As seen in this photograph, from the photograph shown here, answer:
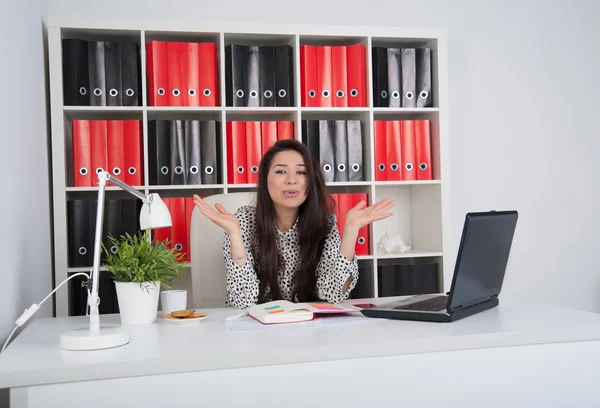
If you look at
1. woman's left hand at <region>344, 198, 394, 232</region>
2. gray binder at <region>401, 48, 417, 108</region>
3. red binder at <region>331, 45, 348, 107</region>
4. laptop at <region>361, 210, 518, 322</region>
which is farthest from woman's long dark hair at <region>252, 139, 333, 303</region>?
gray binder at <region>401, 48, 417, 108</region>

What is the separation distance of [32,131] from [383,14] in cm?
204

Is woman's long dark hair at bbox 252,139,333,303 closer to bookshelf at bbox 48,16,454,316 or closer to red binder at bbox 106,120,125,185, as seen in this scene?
bookshelf at bbox 48,16,454,316

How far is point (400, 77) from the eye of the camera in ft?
10.0

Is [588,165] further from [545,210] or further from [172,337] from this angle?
[172,337]

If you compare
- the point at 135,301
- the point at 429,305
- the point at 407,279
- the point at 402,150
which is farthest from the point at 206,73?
the point at 429,305

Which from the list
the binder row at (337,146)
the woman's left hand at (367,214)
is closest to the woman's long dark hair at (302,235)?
the woman's left hand at (367,214)

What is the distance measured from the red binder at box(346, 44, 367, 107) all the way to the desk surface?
5.30 ft

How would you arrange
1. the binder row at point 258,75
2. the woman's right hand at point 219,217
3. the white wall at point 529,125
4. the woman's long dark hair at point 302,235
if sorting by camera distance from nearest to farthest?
the woman's right hand at point 219,217 → the woman's long dark hair at point 302,235 → the binder row at point 258,75 → the white wall at point 529,125

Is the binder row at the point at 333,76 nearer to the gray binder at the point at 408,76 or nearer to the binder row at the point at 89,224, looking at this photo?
the gray binder at the point at 408,76

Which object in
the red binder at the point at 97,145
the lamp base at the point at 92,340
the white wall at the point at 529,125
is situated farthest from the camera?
the white wall at the point at 529,125

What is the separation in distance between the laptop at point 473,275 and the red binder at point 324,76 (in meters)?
1.47

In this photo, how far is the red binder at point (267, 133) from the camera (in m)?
2.93

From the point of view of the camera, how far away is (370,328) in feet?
4.81

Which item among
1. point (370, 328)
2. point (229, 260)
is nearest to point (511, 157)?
point (229, 260)
